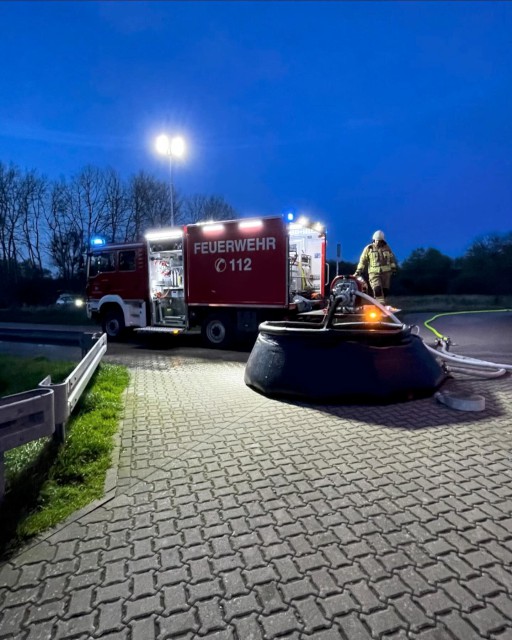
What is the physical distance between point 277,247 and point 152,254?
4413 millimetres

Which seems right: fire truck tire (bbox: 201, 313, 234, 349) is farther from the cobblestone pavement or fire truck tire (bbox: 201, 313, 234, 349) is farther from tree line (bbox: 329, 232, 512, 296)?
tree line (bbox: 329, 232, 512, 296)

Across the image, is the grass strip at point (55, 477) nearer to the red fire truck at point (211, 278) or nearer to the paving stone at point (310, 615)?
the paving stone at point (310, 615)

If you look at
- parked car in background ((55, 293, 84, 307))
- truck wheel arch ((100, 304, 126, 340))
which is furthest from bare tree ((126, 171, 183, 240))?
truck wheel arch ((100, 304, 126, 340))

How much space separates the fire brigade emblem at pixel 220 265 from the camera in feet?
36.4

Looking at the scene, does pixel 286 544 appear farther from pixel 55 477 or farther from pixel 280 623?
pixel 55 477

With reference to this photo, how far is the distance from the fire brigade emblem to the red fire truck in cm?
3

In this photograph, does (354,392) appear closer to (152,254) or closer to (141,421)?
(141,421)

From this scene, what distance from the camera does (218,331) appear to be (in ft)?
38.2

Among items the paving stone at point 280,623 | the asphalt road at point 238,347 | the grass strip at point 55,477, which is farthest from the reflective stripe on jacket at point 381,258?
the paving stone at point 280,623

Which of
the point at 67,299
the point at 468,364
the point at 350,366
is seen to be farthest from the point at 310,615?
the point at 67,299

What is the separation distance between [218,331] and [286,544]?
9426 millimetres

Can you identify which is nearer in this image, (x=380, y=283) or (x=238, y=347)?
(x=380, y=283)

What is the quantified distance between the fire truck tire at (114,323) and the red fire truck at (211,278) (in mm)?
34

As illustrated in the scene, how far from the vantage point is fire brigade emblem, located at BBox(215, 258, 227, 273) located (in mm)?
11109
